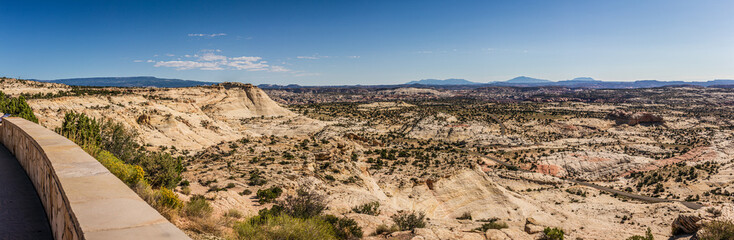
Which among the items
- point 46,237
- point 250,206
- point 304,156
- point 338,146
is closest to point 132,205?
point 46,237

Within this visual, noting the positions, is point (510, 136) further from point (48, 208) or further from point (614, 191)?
point (48, 208)

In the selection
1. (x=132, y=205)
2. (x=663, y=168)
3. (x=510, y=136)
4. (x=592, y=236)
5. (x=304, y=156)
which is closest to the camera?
(x=132, y=205)

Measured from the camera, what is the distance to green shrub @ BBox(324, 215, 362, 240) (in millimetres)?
10344

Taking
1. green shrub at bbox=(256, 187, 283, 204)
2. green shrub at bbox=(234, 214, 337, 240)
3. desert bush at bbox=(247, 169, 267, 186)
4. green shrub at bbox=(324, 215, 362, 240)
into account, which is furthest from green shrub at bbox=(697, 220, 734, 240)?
desert bush at bbox=(247, 169, 267, 186)

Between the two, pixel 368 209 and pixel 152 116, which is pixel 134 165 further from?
pixel 152 116

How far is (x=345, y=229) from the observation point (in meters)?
10.7

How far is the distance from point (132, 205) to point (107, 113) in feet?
126

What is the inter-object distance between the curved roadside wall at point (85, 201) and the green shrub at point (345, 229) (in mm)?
6490

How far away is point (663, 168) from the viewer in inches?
1638

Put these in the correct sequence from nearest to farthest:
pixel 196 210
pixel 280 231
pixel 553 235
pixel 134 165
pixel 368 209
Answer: pixel 280 231 → pixel 196 210 → pixel 134 165 → pixel 553 235 → pixel 368 209

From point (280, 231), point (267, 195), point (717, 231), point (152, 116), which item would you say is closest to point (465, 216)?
point (717, 231)

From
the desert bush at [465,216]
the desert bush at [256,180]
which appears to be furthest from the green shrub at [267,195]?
the desert bush at [465,216]

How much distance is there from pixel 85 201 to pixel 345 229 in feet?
25.2

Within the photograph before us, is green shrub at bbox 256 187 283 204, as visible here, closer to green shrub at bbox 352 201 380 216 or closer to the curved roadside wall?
green shrub at bbox 352 201 380 216
